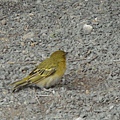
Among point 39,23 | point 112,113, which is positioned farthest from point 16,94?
point 39,23

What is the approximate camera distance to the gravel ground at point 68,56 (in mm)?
7890

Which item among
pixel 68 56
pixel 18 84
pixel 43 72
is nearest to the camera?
pixel 18 84

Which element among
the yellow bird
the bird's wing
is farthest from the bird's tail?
the bird's wing

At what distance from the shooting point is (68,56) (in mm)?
9820

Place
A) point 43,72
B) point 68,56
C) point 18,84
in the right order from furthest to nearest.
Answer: point 68,56
point 43,72
point 18,84

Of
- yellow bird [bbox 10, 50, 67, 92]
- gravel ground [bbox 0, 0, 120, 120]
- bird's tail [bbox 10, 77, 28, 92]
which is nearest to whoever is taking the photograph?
gravel ground [bbox 0, 0, 120, 120]

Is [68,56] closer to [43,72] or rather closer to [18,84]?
[43,72]

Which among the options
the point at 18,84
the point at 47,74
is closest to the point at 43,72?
the point at 47,74

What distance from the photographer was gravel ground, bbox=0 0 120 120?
789cm

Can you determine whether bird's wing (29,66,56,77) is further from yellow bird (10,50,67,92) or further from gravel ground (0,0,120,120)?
gravel ground (0,0,120,120)

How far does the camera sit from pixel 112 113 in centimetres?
761

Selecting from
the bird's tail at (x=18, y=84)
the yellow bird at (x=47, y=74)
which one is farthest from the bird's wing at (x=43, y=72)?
the bird's tail at (x=18, y=84)

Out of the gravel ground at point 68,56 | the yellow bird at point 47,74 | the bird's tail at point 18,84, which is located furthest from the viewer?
the yellow bird at point 47,74

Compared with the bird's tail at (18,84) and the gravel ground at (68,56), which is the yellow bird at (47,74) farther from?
the gravel ground at (68,56)
